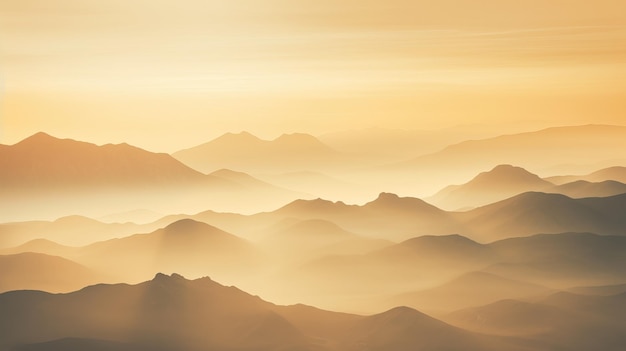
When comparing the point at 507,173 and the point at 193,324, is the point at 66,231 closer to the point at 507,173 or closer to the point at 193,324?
the point at 193,324

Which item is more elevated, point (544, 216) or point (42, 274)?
point (544, 216)

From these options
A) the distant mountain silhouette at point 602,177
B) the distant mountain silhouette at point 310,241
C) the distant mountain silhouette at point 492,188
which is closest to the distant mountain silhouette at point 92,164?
the distant mountain silhouette at point 310,241

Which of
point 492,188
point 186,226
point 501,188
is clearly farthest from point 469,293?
point 501,188

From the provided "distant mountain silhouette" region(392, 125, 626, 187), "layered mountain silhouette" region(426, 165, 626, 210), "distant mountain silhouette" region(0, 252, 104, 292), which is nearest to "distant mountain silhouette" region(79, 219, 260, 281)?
"distant mountain silhouette" region(0, 252, 104, 292)

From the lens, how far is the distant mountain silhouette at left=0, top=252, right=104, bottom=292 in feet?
200

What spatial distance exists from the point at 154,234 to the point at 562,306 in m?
38.2

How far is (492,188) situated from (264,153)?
25538 millimetres

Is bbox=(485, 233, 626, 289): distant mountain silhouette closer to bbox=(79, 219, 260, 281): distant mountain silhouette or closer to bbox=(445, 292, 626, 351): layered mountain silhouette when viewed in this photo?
bbox=(445, 292, 626, 351): layered mountain silhouette

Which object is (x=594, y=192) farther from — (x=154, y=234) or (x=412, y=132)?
(x=154, y=234)

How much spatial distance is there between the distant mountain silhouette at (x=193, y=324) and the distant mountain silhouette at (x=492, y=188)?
48291 mm

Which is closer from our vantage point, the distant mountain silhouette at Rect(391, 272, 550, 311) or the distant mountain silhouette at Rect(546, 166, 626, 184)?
the distant mountain silhouette at Rect(391, 272, 550, 311)

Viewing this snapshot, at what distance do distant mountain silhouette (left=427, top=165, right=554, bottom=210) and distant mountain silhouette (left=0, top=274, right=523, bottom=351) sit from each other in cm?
4829

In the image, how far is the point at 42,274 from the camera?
6425 centimetres

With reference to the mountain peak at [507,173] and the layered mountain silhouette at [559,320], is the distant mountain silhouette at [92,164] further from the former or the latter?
the layered mountain silhouette at [559,320]
